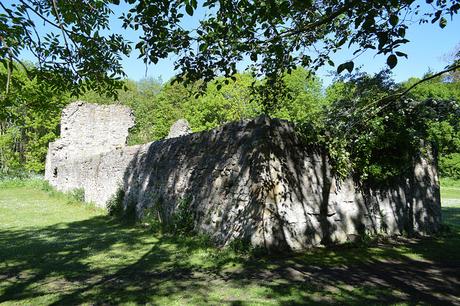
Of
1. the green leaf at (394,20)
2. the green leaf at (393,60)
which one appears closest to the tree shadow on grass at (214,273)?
the green leaf at (393,60)

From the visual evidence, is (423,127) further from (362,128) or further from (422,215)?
(422,215)

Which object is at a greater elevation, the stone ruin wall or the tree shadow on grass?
the stone ruin wall

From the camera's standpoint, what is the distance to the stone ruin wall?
8.01 m

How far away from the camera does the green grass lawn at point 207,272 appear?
5.49 meters

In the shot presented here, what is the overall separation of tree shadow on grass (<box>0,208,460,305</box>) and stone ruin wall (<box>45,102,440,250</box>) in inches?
22.7

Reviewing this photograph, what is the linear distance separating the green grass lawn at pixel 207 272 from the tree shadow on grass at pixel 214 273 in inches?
0.7

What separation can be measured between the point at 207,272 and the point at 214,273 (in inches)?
6.0

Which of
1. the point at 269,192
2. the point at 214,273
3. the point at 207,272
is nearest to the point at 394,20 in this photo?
the point at 269,192

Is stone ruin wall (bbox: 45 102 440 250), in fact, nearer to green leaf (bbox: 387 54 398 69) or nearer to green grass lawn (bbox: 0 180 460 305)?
green grass lawn (bbox: 0 180 460 305)

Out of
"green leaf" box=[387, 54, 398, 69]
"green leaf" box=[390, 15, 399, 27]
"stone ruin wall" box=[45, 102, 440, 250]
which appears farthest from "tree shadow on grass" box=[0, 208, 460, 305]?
"green leaf" box=[390, 15, 399, 27]

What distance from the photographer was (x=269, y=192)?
Result: 7914 mm

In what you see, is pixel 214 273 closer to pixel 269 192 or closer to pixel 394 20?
pixel 269 192

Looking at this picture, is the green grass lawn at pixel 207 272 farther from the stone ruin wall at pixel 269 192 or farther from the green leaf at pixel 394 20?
the green leaf at pixel 394 20

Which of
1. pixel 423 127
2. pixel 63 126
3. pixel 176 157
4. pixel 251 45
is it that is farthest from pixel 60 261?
pixel 63 126
